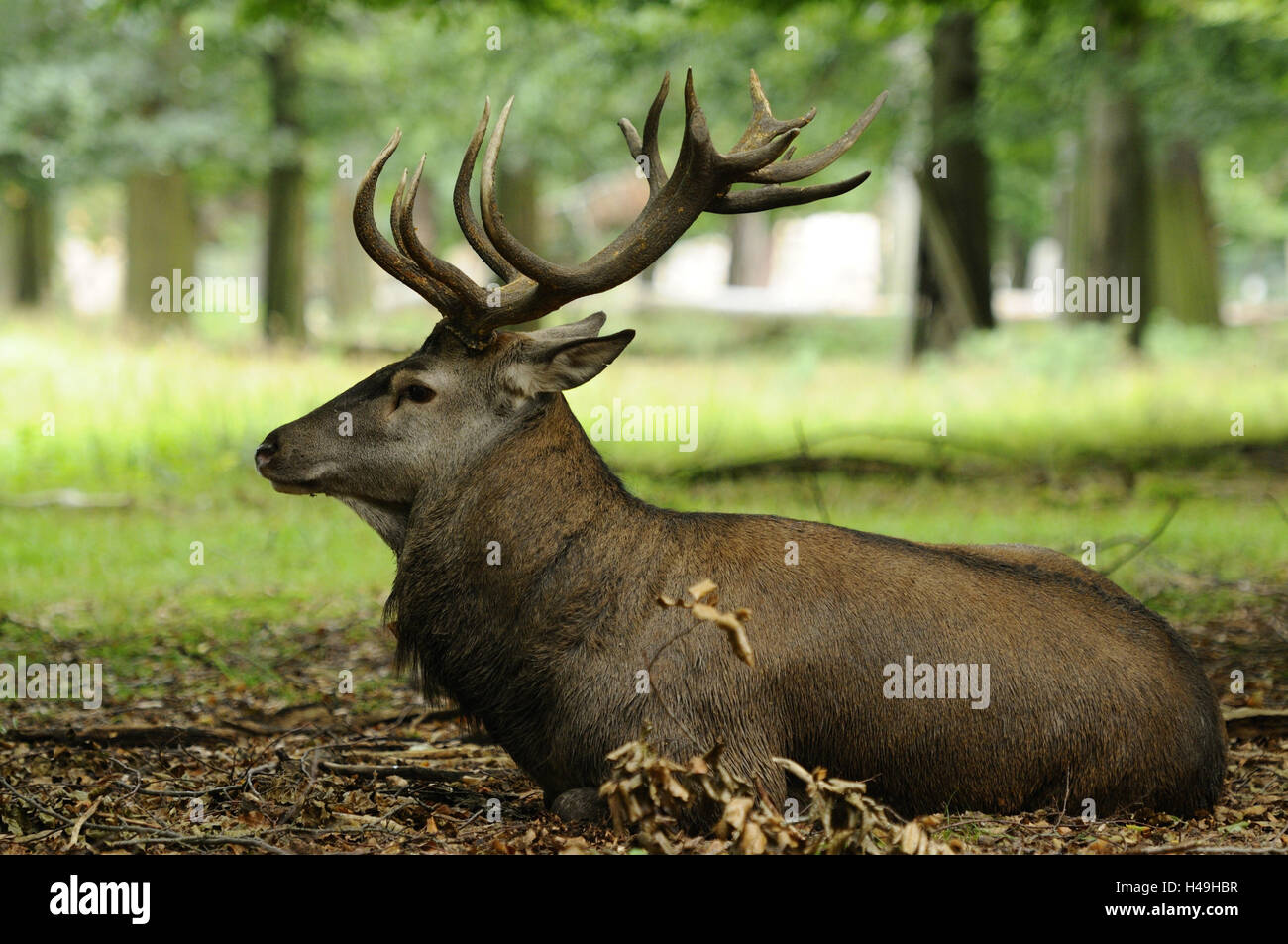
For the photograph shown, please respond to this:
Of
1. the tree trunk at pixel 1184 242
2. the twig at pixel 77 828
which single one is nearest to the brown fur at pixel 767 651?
the twig at pixel 77 828

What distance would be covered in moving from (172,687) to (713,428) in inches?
283

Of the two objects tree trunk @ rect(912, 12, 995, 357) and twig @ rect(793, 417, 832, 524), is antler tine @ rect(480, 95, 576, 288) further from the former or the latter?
tree trunk @ rect(912, 12, 995, 357)

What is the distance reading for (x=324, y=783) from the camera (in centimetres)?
573

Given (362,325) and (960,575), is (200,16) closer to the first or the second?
(362,325)

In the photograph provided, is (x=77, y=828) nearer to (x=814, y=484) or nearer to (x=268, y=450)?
(x=268, y=450)

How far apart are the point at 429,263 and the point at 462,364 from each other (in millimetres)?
395

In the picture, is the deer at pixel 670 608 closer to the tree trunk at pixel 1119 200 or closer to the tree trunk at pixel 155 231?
the tree trunk at pixel 1119 200

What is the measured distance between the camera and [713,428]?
13977 millimetres

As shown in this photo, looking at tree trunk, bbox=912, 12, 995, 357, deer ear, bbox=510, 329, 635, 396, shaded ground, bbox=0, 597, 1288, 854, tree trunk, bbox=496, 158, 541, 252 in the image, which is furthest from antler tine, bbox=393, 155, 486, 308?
tree trunk, bbox=912, 12, 995, 357

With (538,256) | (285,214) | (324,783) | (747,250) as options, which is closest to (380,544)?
(324,783)

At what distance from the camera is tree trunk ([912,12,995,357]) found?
18.5 metres

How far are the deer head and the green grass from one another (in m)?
2.76

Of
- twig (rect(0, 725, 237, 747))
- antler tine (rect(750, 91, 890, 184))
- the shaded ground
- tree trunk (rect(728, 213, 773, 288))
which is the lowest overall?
the shaded ground

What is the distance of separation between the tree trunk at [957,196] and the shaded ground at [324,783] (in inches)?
451
